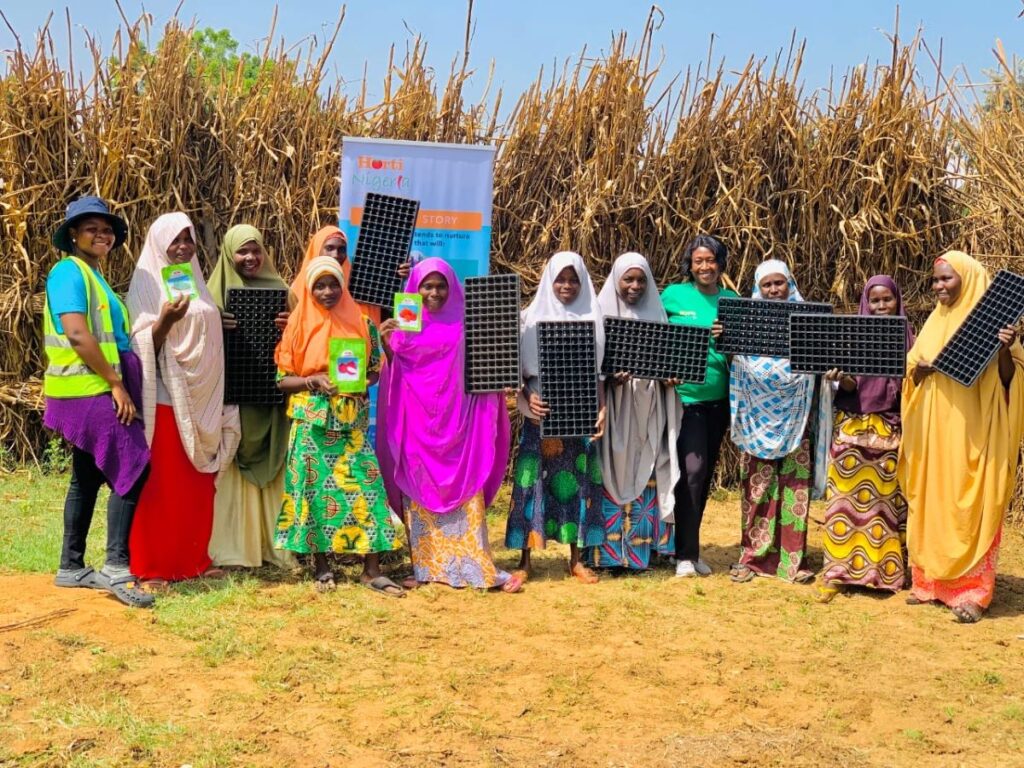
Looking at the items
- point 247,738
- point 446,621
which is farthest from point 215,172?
point 247,738

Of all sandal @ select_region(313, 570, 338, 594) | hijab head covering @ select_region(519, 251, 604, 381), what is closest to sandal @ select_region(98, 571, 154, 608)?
sandal @ select_region(313, 570, 338, 594)

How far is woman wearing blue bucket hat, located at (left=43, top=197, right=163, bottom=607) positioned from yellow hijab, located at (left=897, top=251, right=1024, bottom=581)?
3.79 metres

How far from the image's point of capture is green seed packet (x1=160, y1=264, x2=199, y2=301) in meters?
5.04

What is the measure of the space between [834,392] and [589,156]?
10.3 ft

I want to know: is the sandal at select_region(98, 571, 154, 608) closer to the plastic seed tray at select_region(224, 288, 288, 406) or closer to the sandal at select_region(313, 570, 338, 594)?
the sandal at select_region(313, 570, 338, 594)

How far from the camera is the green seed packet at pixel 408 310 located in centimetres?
528

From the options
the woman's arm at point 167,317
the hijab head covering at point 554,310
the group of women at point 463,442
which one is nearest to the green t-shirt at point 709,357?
the group of women at point 463,442

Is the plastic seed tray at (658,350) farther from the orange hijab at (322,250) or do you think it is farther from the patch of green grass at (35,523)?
the patch of green grass at (35,523)

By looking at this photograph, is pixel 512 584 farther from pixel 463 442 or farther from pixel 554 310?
pixel 554 310

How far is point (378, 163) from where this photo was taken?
666cm

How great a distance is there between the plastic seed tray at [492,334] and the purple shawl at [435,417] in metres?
0.09

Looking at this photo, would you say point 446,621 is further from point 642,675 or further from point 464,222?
point 464,222

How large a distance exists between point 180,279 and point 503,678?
7.87ft

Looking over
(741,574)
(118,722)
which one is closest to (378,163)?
(741,574)
